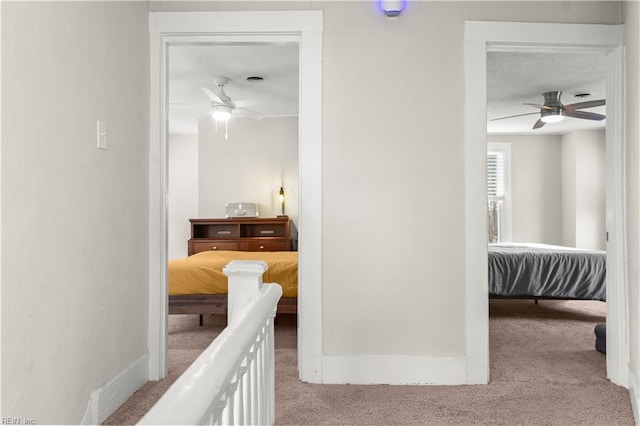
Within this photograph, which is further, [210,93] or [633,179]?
[210,93]

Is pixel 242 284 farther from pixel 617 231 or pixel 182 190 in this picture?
pixel 182 190

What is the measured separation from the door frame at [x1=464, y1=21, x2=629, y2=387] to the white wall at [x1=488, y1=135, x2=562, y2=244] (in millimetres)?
4991

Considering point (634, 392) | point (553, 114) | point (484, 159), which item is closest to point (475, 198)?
point (484, 159)

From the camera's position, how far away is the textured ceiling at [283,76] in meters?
3.87

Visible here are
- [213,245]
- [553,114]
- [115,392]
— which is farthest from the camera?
[213,245]

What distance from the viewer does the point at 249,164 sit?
6.54 m

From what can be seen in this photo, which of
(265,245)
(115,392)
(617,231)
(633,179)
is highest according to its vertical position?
(633,179)

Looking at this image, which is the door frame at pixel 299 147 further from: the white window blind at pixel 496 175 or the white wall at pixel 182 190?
the white window blind at pixel 496 175

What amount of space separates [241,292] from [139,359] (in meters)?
1.41

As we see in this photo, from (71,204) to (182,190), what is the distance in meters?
5.61

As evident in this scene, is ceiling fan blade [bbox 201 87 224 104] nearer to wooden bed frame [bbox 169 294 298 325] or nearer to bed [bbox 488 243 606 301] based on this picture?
wooden bed frame [bbox 169 294 298 325]

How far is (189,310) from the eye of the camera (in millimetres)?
3660

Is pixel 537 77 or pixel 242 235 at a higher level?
pixel 537 77

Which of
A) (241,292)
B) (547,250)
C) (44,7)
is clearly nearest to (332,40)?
(44,7)
